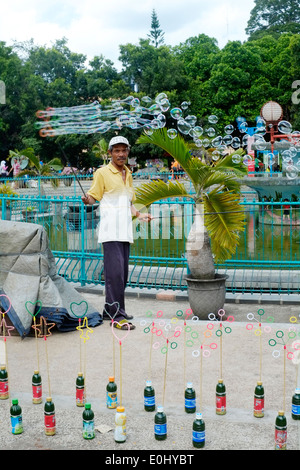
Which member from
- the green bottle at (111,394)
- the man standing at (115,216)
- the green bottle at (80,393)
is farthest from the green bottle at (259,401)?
the man standing at (115,216)

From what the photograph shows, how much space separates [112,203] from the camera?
21.4ft

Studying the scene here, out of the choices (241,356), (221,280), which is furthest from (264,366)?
(221,280)

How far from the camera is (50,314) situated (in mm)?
6238

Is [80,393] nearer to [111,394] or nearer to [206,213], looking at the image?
[111,394]

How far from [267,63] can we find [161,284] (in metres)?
37.3

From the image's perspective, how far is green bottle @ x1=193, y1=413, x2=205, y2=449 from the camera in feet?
12.0

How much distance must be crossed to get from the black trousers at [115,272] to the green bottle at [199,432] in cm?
287

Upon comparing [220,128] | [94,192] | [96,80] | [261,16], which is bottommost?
[94,192]


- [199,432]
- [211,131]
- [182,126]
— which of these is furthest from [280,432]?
[182,126]

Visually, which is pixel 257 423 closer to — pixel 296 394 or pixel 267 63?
pixel 296 394

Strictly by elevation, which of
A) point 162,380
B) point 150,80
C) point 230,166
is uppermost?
point 150,80

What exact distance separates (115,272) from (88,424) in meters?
2.73

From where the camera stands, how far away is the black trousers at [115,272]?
646 centimetres

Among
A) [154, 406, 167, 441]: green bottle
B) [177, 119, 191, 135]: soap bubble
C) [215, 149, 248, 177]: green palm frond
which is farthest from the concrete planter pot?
[177, 119, 191, 135]: soap bubble
